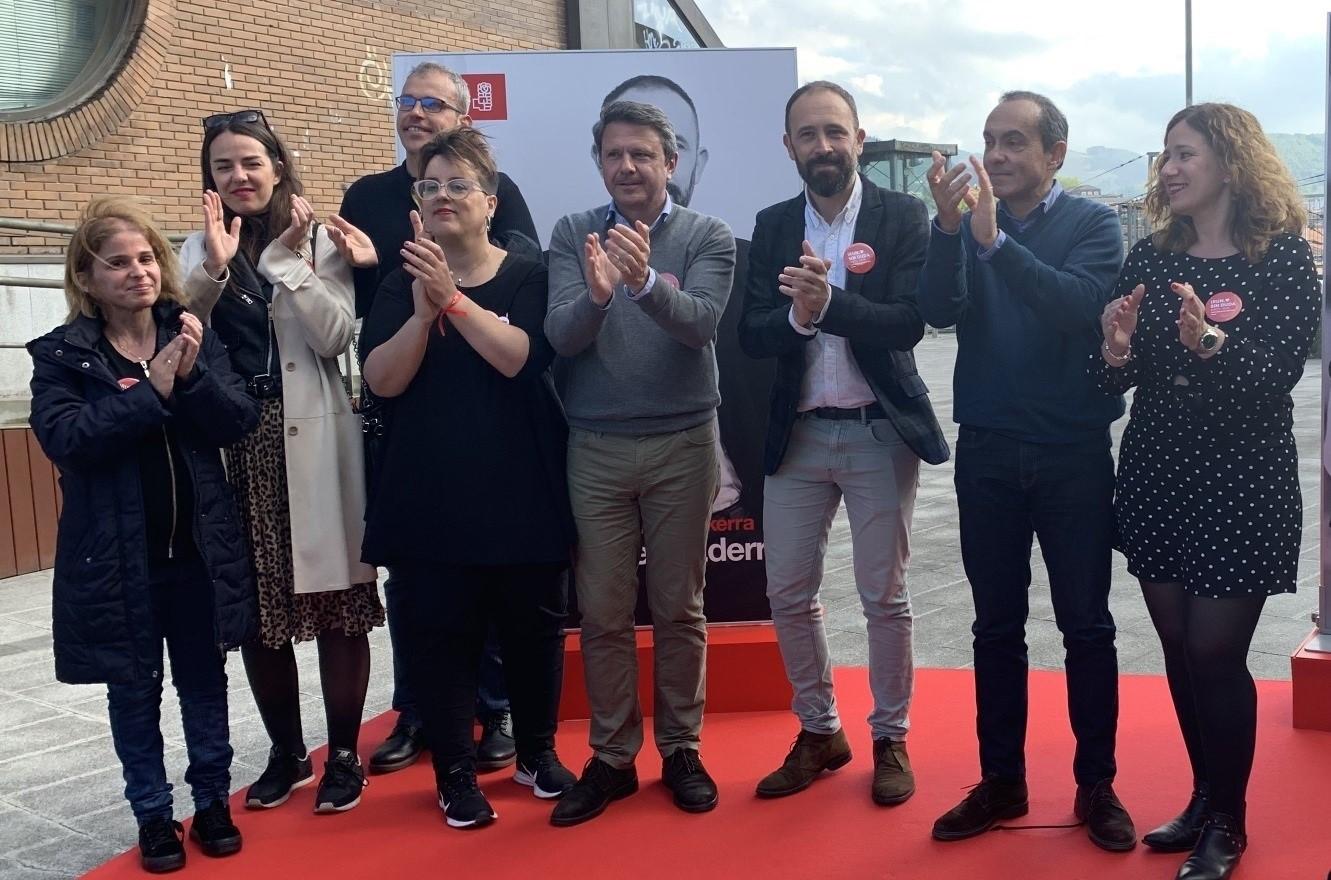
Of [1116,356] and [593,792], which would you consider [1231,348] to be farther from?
[593,792]

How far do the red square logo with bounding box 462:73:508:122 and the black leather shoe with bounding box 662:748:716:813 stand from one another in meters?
2.12

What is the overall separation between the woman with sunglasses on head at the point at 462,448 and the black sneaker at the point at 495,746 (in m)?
0.39

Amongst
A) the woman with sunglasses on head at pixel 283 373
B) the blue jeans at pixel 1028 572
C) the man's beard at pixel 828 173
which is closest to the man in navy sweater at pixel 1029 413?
the blue jeans at pixel 1028 572

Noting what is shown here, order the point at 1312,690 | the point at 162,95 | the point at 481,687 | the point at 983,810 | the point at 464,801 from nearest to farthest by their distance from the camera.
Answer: the point at 983,810 → the point at 464,801 → the point at 1312,690 → the point at 481,687 → the point at 162,95

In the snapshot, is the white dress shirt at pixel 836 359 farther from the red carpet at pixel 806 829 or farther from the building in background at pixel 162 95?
the building in background at pixel 162 95

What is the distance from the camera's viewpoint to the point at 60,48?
9.52 meters

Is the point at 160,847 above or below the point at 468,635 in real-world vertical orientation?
below

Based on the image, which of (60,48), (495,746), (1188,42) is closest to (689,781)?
(495,746)

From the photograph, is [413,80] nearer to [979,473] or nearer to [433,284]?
[433,284]

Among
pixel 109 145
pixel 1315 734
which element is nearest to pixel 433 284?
pixel 1315 734

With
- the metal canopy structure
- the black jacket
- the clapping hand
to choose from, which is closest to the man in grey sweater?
the clapping hand

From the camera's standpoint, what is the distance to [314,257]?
3.36m

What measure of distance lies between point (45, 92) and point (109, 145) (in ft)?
2.01

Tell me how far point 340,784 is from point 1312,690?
112 inches
